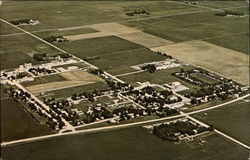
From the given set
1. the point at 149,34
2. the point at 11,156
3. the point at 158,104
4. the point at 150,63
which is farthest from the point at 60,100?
the point at 149,34

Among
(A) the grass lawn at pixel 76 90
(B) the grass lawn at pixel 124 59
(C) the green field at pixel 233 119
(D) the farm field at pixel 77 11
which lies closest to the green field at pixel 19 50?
(D) the farm field at pixel 77 11

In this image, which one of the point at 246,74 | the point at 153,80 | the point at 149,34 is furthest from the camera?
the point at 149,34

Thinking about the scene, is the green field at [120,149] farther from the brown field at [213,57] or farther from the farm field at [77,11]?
the farm field at [77,11]

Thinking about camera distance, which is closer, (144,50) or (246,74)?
(246,74)

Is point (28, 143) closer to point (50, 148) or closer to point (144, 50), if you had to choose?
point (50, 148)

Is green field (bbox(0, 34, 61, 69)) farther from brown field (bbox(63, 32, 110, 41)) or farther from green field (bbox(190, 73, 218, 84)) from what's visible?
green field (bbox(190, 73, 218, 84))

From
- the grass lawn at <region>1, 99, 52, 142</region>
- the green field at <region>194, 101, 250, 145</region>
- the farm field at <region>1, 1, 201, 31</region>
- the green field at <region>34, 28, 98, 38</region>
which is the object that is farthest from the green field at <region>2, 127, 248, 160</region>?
the farm field at <region>1, 1, 201, 31</region>

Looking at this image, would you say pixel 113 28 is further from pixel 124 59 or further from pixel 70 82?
pixel 70 82
